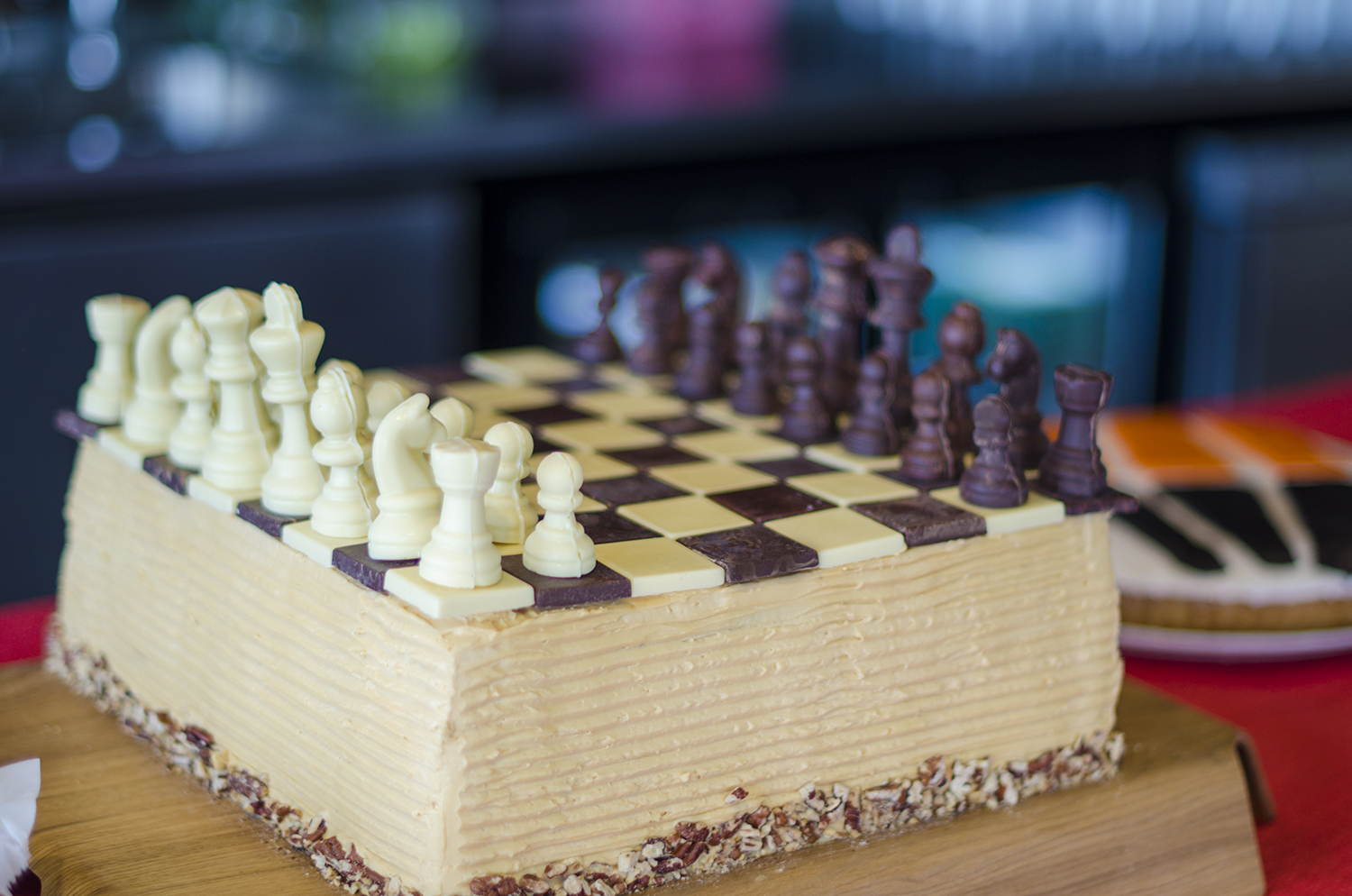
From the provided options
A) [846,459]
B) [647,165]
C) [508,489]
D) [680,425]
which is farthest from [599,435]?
[647,165]

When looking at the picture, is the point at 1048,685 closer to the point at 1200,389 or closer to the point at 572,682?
the point at 572,682

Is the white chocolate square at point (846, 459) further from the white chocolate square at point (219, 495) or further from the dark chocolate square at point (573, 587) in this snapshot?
the white chocolate square at point (219, 495)

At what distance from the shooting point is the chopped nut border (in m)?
0.80

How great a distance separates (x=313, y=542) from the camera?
83 cm

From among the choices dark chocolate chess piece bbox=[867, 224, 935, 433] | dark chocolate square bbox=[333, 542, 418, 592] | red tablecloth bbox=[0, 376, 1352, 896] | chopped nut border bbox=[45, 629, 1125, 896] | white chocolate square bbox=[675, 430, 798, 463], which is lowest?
red tablecloth bbox=[0, 376, 1352, 896]

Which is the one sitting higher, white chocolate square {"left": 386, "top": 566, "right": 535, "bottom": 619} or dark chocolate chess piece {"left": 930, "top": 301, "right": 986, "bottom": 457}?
dark chocolate chess piece {"left": 930, "top": 301, "right": 986, "bottom": 457}

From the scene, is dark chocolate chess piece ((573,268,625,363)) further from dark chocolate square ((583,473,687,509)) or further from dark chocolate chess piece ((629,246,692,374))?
dark chocolate square ((583,473,687,509))

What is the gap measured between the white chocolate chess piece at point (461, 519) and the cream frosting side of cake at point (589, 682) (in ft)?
0.09

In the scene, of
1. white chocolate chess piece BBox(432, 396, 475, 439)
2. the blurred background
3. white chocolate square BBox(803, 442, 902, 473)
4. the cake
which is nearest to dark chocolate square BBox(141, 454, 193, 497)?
the cake

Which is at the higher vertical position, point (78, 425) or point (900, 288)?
point (900, 288)

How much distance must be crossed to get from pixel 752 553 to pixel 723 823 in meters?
0.16

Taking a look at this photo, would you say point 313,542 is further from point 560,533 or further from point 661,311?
point 661,311

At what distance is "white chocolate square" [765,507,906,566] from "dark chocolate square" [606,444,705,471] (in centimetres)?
17

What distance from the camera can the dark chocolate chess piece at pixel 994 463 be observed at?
3.05ft
